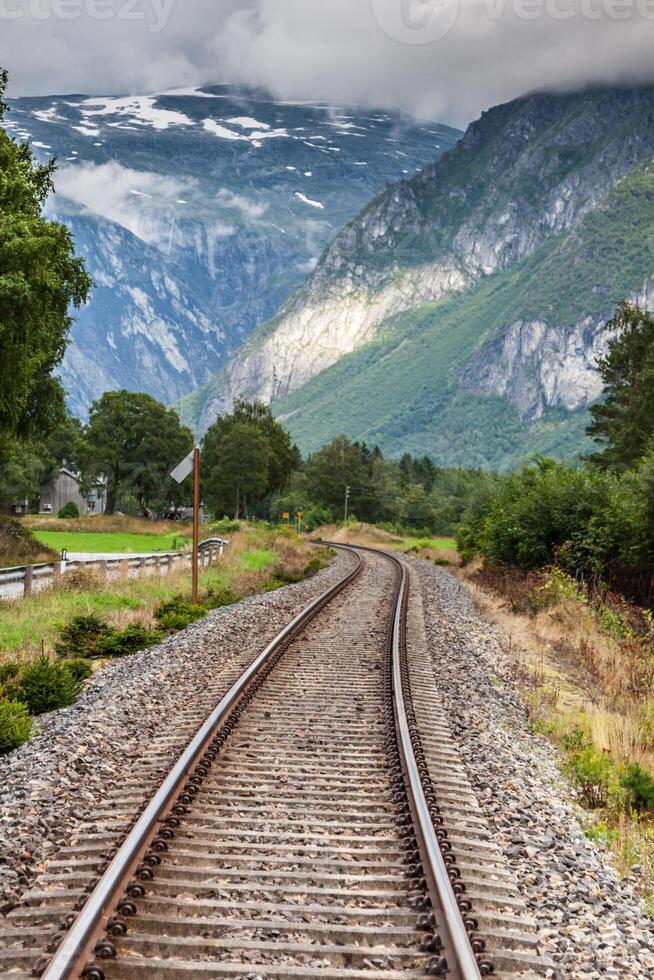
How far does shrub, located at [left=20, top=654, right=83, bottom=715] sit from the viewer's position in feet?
34.0

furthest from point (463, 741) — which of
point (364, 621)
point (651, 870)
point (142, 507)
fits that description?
point (142, 507)

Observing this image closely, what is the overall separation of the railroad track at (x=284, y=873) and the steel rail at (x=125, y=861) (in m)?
0.01

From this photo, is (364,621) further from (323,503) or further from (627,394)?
(323,503)

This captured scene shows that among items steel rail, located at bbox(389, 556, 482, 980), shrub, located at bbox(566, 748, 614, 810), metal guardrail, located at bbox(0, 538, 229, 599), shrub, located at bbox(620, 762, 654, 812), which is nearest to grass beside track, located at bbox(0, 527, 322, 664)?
metal guardrail, located at bbox(0, 538, 229, 599)

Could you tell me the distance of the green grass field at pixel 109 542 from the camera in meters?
47.1

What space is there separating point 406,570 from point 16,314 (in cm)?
2003

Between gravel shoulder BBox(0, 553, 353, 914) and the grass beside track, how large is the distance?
197 centimetres

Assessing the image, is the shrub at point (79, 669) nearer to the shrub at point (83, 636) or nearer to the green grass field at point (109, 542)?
the shrub at point (83, 636)

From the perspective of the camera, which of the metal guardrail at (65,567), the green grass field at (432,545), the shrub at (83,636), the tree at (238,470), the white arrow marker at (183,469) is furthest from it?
the tree at (238,470)

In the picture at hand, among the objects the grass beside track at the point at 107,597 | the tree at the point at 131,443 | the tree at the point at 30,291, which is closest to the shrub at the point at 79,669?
the grass beside track at the point at 107,597

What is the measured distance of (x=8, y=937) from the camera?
14.9 feet

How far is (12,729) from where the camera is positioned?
28.2 feet

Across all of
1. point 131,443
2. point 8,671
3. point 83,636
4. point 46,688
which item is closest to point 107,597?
point 83,636

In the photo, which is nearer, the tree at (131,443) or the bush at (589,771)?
the bush at (589,771)
